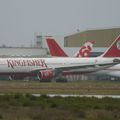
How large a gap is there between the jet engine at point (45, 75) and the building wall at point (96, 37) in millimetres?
46480

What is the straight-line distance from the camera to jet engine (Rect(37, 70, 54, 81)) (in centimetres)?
8828

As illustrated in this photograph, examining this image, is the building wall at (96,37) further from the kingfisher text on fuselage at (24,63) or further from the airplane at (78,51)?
the kingfisher text on fuselage at (24,63)

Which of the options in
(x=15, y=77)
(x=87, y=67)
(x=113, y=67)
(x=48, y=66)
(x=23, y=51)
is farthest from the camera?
(x=23, y=51)

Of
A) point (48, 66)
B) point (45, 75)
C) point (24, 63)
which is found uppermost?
point (24, 63)

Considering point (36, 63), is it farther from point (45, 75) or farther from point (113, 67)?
point (113, 67)

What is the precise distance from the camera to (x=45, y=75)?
291ft

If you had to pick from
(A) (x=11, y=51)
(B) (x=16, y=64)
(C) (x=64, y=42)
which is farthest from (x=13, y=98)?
(C) (x=64, y=42)

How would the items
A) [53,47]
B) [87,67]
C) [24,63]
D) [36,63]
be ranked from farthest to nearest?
[53,47]
[87,67]
[36,63]
[24,63]

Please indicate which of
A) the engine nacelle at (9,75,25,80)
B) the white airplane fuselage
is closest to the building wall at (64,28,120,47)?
the white airplane fuselage

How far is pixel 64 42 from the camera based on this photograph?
14712 centimetres

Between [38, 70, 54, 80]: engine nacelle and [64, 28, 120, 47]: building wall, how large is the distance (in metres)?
46.4

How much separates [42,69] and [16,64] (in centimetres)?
431

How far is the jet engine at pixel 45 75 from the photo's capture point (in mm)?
88275

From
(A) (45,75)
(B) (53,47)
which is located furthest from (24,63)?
(B) (53,47)
